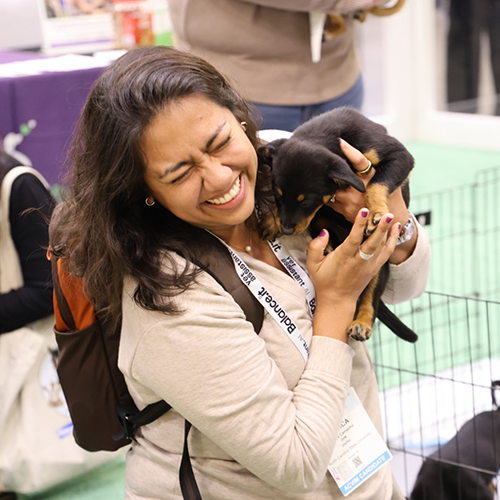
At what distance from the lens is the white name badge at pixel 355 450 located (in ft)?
3.99

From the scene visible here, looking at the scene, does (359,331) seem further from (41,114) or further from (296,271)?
(41,114)

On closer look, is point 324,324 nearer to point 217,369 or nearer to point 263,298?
point 263,298

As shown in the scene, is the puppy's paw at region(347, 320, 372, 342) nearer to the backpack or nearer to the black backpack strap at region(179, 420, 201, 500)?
the backpack

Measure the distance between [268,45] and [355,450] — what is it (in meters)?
1.41

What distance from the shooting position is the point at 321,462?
3.64ft

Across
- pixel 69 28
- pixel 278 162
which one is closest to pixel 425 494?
pixel 278 162

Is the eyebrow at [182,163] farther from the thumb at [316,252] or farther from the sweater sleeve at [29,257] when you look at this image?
the sweater sleeve at [29,257]

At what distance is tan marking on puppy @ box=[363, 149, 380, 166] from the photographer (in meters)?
1.41

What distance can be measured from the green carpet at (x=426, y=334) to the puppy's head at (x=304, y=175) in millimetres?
515

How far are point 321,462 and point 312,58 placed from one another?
1520 millimetres

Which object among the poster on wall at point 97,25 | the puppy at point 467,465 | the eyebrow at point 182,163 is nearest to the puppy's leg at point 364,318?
the eyebrow at point 182,163

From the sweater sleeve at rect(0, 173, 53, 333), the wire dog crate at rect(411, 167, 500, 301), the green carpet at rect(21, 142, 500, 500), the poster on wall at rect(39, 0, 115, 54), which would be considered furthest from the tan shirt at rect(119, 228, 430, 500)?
the poster on wall at rect(39, 0, 115, 54)

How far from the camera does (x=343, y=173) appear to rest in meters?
1.34

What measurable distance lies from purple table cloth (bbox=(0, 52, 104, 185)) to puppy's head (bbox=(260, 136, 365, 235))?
1.45 m
